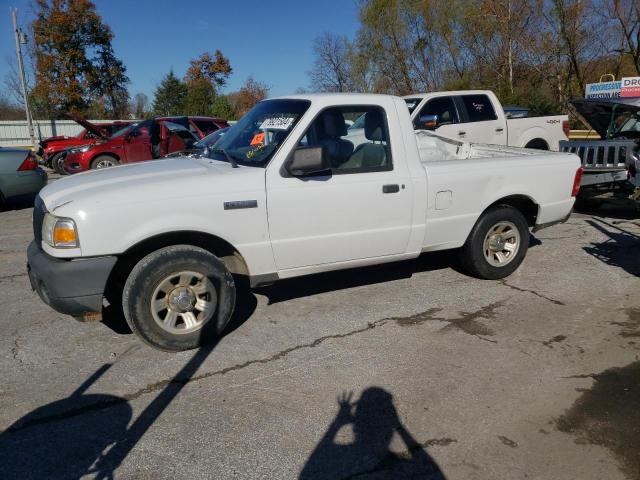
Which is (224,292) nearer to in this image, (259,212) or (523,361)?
(259,212)

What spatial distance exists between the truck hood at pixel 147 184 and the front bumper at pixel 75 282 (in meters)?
0.38

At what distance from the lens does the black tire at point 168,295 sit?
12.2ft

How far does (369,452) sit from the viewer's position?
2.82 metres

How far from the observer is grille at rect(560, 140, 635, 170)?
787 cm

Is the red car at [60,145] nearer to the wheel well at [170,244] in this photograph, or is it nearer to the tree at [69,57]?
the wheel well at [170,244]

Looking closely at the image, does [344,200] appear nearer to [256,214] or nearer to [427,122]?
[256,214]

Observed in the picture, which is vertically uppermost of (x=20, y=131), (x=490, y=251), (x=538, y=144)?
(x=20, y=131)

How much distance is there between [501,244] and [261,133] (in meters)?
2.75

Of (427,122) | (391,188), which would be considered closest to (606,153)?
(427,122)

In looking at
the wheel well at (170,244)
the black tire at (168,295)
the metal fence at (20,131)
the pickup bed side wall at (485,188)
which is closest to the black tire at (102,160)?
the wheel well at (170,244)

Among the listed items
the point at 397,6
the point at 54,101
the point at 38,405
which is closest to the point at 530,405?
the point at 38,405

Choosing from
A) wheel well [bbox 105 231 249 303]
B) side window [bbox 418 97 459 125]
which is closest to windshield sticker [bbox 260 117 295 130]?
wheel well [bbox 105 231 249 303]

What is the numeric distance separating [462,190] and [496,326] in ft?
4.29

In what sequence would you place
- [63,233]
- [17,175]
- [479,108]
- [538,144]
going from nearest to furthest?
[63,233]
[17,175]
[479,108]
[538,144]
